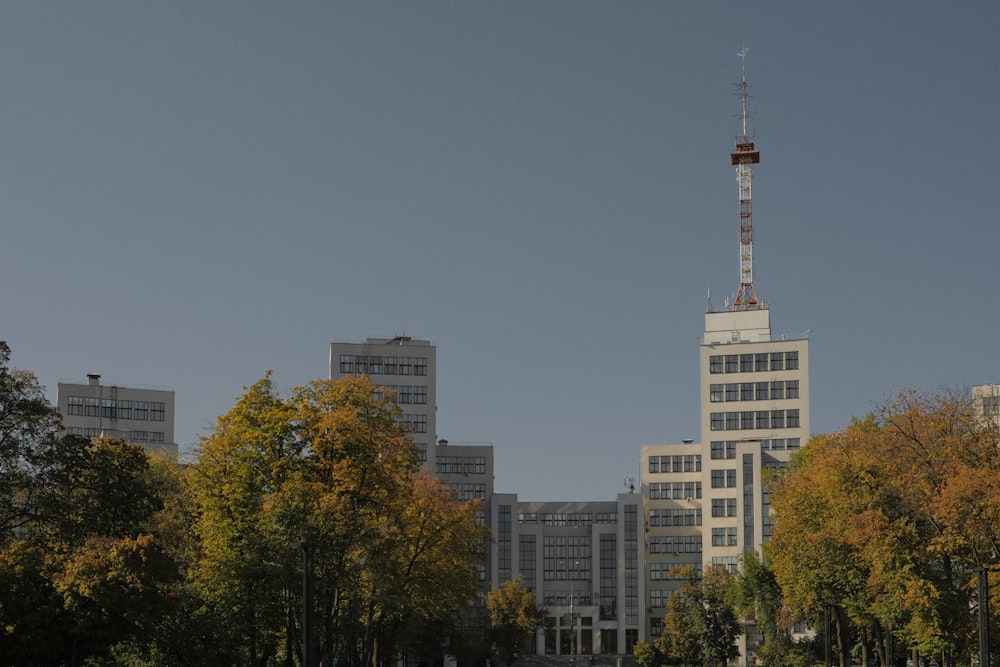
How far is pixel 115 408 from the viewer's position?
15888cm

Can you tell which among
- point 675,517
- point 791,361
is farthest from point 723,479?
point 791,361

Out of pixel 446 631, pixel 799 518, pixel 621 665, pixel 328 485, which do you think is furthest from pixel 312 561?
pixel 621 665

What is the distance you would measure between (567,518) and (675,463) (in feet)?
53.8

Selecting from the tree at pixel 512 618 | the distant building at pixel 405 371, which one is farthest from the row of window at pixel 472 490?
the tree at pixel 512 618

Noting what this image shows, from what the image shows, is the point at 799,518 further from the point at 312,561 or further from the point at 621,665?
the point at 621,665

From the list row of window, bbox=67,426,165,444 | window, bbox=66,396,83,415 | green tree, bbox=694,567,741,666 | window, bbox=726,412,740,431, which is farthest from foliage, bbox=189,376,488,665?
window, bbox=66,396,83,415

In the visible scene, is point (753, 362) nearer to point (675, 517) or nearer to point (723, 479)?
point (723, 479)

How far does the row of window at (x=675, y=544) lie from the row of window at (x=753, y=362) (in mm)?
20010

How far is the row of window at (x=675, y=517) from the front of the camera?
152m

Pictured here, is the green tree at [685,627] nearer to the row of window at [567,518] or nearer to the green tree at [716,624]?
the green tree at [716,624]

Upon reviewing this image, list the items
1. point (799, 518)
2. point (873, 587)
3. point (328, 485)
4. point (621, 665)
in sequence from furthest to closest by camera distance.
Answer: point (621, 665)
point (799, 518)
point (873, 587)
point (328, 485)

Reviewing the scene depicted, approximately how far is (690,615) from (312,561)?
65063mm

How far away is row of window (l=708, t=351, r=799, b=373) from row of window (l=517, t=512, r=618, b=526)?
2548 centimetres

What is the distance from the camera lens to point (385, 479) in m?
57.5
